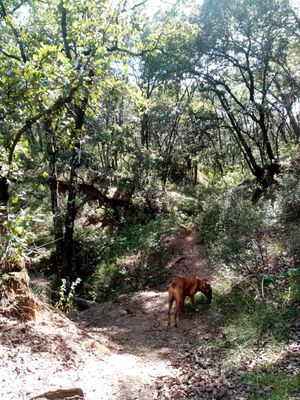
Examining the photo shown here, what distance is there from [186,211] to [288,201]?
744 cm

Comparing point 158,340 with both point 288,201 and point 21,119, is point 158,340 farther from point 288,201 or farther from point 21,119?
point 288,201

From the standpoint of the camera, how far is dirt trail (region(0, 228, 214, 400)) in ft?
13.5

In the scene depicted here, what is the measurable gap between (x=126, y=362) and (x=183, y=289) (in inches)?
91.9

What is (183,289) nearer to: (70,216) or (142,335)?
(142,335)

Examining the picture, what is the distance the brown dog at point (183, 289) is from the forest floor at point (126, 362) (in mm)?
403

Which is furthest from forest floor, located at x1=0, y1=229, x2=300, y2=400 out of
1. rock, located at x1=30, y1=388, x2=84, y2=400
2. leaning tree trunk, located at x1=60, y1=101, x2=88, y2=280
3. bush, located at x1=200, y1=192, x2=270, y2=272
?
leaning tree trunk, located at x1=60, y1=101, x2=88, y2=280

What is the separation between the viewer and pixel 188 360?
17.9 ft

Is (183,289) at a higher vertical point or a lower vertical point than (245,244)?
lower

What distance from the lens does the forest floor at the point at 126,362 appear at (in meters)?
4.10

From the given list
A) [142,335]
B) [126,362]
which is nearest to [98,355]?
[126,362]

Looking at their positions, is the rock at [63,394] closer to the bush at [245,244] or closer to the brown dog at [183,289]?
the brown dog at [183,289]

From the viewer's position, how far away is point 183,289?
7410 mm

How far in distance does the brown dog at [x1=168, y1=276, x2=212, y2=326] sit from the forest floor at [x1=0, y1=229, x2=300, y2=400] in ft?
1.32

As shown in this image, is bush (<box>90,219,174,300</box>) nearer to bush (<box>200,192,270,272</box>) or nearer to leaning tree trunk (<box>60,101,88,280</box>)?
leaning tree trunk (<box>60,101,88,280</box>)
